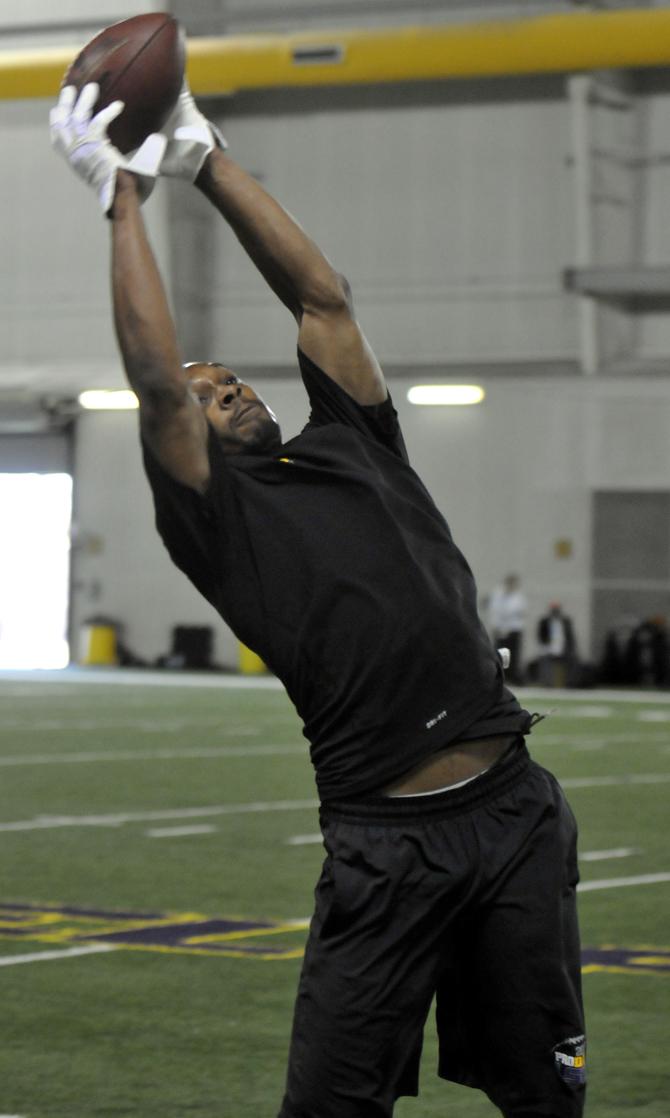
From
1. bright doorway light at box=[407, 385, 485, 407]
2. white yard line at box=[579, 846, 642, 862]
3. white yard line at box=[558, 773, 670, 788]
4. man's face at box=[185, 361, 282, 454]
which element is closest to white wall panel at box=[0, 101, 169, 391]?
bright doorway light at box=[407, 385, 485, 407]

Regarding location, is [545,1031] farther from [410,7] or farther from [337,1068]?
[410,7]

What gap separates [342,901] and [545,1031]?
1.49 feet

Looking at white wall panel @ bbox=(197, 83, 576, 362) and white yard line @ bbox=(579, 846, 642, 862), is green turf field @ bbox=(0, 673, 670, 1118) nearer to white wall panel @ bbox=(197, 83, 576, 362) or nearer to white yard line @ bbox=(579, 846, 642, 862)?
white yard line @ bbox=(579, 846, 642, 862)

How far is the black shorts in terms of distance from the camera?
3.62 metres

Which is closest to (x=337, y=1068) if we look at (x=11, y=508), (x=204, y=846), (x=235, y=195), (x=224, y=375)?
(x=224, y=375)

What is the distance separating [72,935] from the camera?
8.22 meters

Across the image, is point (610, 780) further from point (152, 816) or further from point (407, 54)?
point (407, 54)

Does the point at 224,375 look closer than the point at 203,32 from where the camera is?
Yes

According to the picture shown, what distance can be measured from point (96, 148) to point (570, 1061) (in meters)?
1.88

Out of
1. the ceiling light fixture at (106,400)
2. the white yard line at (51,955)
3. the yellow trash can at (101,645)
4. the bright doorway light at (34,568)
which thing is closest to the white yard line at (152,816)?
the white yard line at (51,955)

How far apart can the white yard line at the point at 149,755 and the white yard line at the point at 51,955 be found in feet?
23.7

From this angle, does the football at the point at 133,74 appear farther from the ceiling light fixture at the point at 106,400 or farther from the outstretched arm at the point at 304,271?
the ceiling light fixture at the point at 106,400

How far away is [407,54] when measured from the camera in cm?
2773

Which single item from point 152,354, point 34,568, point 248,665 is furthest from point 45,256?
point 152,354
